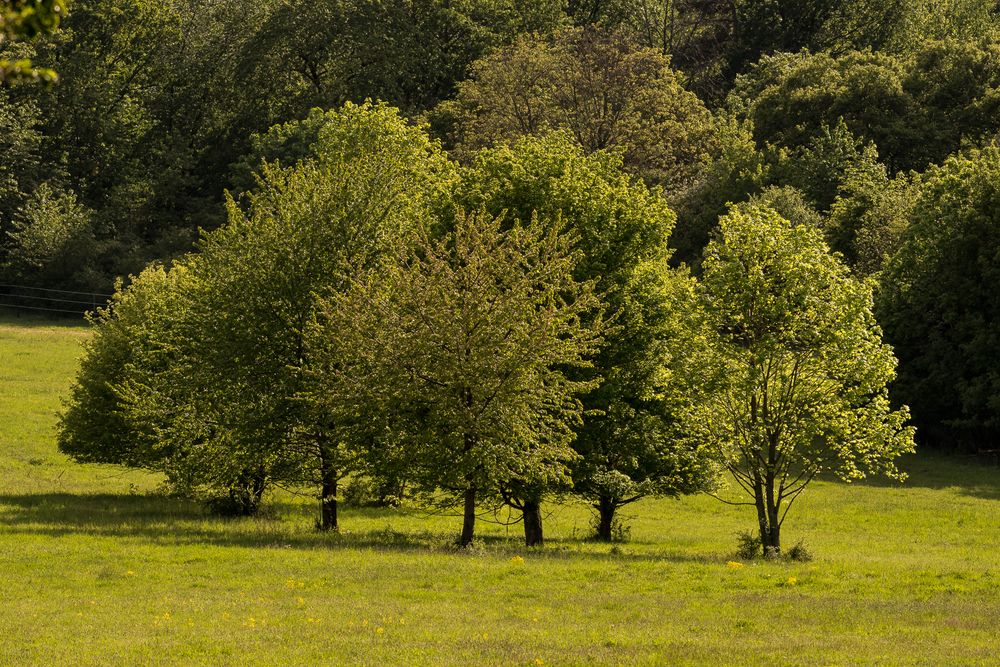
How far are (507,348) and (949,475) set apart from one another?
35062 mm

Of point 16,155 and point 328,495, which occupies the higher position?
point 16,155

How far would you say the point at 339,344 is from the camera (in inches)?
1377

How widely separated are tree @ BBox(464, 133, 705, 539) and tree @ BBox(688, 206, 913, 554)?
216 centimetres

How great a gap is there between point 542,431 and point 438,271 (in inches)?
209

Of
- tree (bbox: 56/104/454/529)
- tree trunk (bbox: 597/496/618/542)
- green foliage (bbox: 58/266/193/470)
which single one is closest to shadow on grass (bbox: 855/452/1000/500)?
tree trunk (bbox: 597/496/618/542)

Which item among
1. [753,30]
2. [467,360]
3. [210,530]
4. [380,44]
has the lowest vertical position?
[210,530]

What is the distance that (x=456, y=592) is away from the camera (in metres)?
26.9

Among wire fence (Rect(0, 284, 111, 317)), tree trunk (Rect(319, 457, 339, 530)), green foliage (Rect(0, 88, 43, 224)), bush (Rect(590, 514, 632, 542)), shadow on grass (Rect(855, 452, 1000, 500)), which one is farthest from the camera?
green foliage (Rect(0, 88, 43, 224))

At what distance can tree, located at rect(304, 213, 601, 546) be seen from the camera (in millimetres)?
33281

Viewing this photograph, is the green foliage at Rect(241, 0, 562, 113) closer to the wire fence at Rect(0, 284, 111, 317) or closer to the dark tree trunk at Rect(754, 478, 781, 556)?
the wire fence at Rect(0, 284, 111, 317)

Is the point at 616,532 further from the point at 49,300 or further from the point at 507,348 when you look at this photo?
the point at 49,300

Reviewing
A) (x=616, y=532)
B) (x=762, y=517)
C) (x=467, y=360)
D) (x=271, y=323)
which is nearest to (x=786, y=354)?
(x=762, y=517)

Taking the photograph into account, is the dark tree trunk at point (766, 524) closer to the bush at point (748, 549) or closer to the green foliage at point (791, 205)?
the bush at point (748, 549)

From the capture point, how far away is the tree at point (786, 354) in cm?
3462
